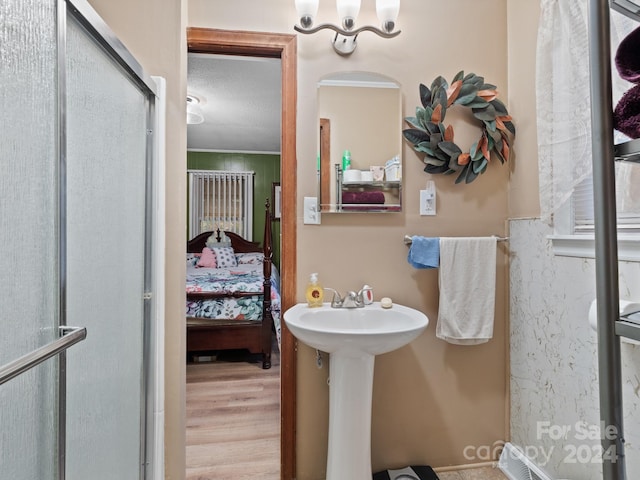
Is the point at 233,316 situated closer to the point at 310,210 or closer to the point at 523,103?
the point at 310,210

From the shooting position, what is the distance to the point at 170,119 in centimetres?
135

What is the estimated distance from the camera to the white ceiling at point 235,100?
2482 millimetres

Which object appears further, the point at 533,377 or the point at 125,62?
the point at 533,377

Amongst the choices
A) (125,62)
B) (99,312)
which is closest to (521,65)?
(125,62)

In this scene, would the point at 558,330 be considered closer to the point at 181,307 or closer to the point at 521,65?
the point at 521,65

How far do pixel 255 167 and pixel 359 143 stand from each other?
393cm

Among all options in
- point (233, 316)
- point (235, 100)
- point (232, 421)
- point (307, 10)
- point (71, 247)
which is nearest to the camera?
point (71, 247)

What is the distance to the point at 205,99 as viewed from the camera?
10.3 ft

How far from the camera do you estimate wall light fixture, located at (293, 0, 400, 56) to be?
1.45 meters

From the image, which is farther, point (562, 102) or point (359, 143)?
point (359, 143)

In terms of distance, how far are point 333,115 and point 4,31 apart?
3.95ft

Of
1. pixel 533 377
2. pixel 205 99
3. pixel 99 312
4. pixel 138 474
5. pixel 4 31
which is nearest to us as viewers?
pixel 4 31

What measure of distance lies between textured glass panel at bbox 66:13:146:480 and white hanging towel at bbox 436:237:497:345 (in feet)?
4.26

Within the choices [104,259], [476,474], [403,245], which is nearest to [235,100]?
[403,245]
